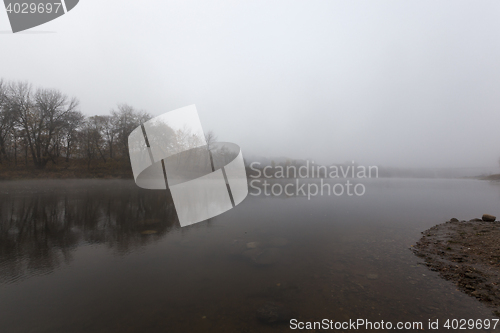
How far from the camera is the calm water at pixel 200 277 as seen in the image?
4434 millimetres

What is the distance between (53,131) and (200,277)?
47611 mm

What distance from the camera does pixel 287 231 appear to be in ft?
36.9

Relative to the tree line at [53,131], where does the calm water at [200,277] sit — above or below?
below

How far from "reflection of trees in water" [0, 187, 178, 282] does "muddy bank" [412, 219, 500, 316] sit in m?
11.2

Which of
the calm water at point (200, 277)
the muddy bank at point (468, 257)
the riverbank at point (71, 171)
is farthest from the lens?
the riverbank at point (71, 171)

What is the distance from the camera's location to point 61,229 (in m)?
10.0

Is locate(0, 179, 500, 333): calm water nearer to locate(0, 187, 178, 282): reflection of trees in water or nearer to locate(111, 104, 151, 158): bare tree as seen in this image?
locate(0, 187, 178, 282): reflection of trees in water

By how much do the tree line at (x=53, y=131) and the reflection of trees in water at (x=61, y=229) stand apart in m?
25.8

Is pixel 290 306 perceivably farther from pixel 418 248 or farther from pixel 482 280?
pixel 418 248

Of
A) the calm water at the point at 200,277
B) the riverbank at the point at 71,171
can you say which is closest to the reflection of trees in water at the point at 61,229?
the calm water at the point at 200,277

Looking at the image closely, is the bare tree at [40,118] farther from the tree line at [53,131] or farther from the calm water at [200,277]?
the calm water at [200,277]

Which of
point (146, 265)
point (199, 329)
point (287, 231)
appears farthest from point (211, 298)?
point (287, 231)

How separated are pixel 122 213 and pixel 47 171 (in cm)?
3159

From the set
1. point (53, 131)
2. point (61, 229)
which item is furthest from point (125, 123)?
point (61, 229)
